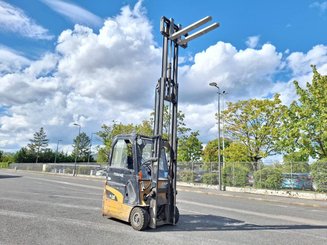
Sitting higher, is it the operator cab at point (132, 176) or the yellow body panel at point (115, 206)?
the operator cab at point (132, 176)

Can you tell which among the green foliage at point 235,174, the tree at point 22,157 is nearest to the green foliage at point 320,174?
the green foliage at point 235,174

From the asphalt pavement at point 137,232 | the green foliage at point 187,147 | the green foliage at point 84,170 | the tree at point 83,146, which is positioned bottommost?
the asphalt pavement at point 137,232

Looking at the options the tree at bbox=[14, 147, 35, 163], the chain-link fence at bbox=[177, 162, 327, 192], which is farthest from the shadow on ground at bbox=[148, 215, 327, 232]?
the tree at bbox=[14, 147, 35, 163]

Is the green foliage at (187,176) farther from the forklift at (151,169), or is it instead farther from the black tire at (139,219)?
the black tire at (139,219)

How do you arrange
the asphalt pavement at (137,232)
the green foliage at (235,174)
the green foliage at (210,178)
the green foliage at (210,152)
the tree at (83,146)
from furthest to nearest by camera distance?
the tree at (83,146), the green foliage at (210,152), the green foliage at (210,178), the green foliage at (235,174), the asphalt pavement at (137,232)

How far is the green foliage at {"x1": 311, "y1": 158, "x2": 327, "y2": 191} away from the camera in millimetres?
20788

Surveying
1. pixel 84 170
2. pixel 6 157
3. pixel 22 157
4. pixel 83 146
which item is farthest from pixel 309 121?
pixel 83 146

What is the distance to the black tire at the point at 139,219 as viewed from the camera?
755 centimetres

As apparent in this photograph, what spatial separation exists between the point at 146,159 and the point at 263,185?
18.8m

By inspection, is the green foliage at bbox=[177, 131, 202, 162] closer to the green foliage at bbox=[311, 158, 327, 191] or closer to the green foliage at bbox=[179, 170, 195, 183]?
the green foliage at bbox=[179, 170, 195, 183]

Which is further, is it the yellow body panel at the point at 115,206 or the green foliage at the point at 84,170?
the green foliage at the point at 84,170

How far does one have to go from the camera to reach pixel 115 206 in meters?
8.60

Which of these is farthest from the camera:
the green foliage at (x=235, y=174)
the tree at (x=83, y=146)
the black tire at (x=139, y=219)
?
the tree at (x=83, y=146)

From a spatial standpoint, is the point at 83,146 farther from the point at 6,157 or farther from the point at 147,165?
the point at 147,165
